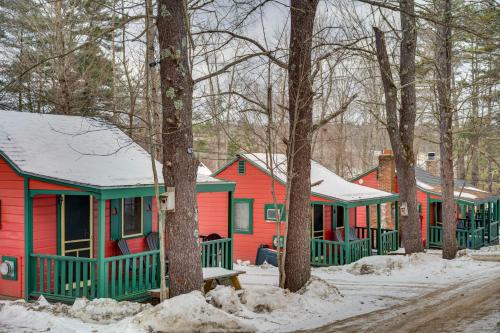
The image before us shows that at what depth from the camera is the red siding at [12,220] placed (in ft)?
34.9

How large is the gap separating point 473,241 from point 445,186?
20.4 feet

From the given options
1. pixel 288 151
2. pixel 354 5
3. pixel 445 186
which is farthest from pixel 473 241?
pixel 288 151

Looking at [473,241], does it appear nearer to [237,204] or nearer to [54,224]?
[237,204]

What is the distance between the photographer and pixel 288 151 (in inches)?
410

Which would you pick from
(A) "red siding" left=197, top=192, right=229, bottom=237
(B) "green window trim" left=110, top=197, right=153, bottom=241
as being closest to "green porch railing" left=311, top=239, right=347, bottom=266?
(A) "red siding" left=197, top=192, right=229, bottom=237

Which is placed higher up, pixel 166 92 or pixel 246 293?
pixel 166 92

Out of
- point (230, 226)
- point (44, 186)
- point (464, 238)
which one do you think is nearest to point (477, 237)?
point (464, 238)

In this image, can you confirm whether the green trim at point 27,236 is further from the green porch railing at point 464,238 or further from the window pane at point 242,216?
the green porch railing at point 464,238

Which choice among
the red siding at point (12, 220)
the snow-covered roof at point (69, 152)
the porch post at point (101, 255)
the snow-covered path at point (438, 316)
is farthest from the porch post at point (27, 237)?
the snow-covered path at point (438, 316)

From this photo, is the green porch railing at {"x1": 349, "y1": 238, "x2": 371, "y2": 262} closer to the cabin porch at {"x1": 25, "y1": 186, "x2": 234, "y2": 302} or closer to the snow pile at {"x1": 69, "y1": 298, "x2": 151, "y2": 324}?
the cabin porch at {"x1": 25, "y1": 186, "x2": 234, "y2": 302}

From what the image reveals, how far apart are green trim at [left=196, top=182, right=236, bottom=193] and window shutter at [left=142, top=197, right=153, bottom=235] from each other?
4.67 feet

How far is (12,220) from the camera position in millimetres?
10727

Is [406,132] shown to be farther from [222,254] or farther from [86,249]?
[86,249]

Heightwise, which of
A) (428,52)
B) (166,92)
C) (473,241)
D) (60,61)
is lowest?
(473,241)
